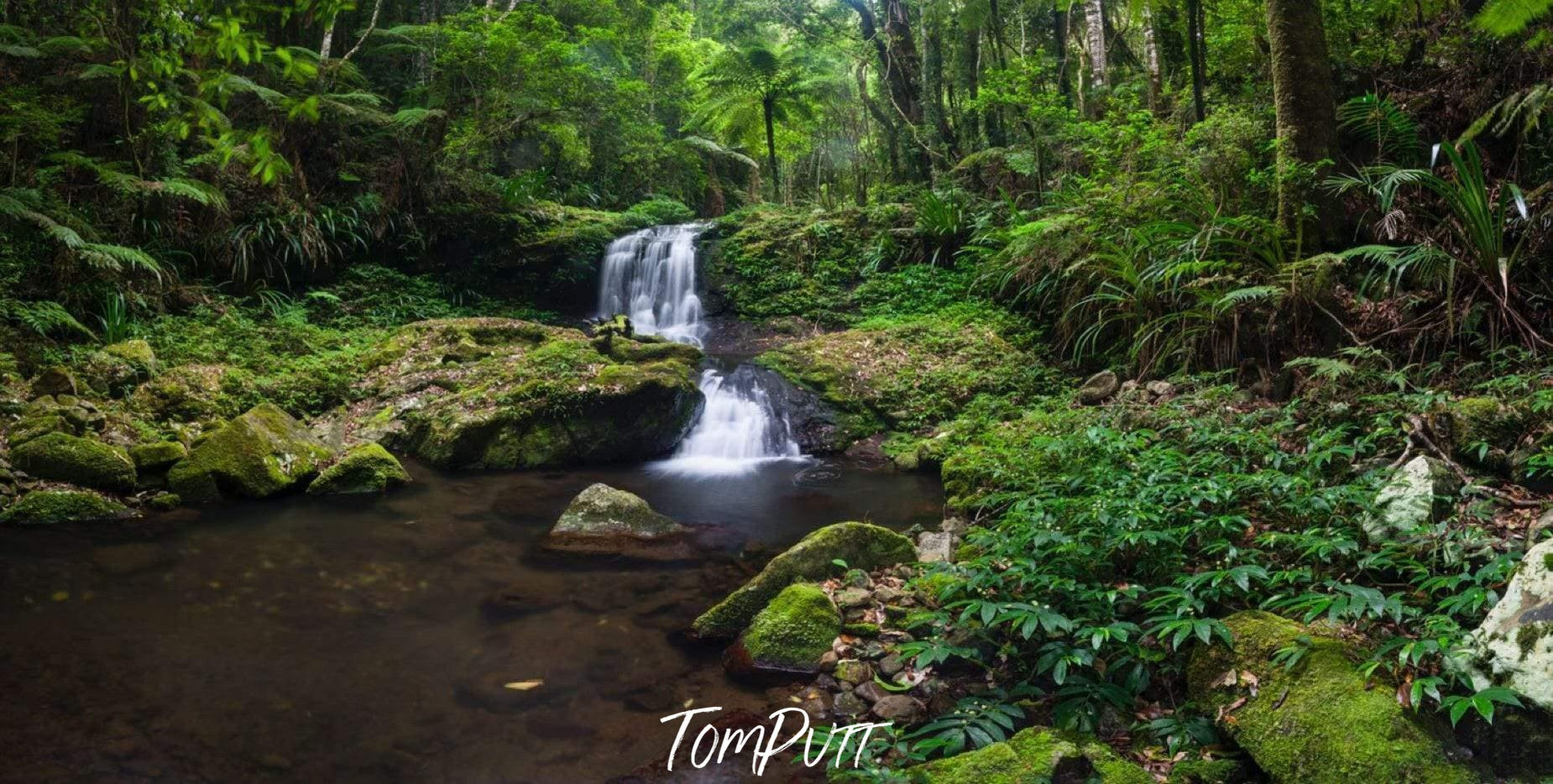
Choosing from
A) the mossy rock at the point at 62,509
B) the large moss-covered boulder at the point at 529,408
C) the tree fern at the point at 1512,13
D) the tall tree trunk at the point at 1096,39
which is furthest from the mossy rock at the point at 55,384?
the tall tree trunk at the point at 1096,39

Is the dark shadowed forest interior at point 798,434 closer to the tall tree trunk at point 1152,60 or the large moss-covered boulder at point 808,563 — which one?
the large moss-covered boulder at point 808,563

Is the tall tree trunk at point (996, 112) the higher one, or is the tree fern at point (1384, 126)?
the tall tree trunk at point (996, 112)

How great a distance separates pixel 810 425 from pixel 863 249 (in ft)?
18.0

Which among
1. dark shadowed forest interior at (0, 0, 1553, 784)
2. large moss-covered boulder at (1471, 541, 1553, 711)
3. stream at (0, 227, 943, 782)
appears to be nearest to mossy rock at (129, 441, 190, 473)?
dark shadowed forest interior at (0, 0, 1553, 784)

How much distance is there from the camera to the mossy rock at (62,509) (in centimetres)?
598

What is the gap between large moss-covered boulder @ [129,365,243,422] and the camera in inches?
313

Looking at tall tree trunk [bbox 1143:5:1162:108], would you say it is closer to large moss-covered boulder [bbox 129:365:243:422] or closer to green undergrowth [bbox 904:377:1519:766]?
green undergrowth [bbox 904:377:1519:766]

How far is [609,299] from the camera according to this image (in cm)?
1503

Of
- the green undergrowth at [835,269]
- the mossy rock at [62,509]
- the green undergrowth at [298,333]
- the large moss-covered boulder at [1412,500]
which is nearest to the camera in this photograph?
the large moss-covered boulder at [1412,500]

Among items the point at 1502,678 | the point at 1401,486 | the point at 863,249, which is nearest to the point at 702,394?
the point at 863,249

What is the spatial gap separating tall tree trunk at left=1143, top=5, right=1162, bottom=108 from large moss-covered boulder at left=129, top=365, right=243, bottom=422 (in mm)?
12324

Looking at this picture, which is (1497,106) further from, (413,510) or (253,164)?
(413,510)

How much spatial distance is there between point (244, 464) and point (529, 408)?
2.71 metres

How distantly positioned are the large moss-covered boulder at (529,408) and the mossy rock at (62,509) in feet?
7.77
